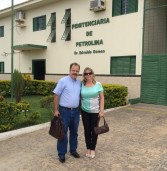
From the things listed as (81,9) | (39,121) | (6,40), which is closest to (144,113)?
(39,121)

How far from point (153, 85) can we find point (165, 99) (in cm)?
80

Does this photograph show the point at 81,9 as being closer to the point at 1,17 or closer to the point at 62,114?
the point at 1,17

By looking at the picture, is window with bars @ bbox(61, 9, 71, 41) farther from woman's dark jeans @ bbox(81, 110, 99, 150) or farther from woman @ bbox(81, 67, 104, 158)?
woman's dark jeans @ bbox(81, 110, 99, 150)

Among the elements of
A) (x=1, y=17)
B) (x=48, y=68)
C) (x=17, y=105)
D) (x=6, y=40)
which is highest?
(x=1, y=17)

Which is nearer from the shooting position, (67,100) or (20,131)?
(67,100)

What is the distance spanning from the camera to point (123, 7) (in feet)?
43.6

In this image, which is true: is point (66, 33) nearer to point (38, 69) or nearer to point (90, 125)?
point (38, 69)


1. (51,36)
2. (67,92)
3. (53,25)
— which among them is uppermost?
(53,25)

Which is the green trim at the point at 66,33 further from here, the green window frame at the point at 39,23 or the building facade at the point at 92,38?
the green window frame at the point at 39,23

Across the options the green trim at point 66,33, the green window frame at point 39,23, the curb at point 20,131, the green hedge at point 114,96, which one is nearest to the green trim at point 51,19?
the green window frame at point 39,23

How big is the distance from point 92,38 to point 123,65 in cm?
252

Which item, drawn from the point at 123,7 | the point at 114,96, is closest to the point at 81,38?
the point at 123,7

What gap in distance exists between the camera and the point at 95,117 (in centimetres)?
527

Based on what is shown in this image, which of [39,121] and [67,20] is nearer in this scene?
[39,121]
